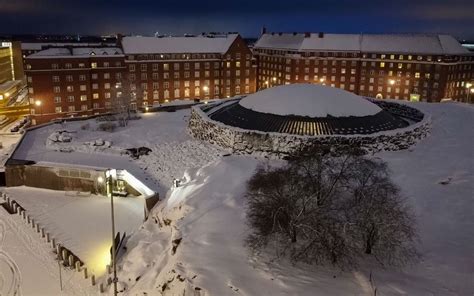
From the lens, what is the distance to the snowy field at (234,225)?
17.3 meters

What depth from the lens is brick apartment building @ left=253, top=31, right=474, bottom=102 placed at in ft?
276

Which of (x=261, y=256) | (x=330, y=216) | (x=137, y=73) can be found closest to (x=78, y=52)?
(x=137, y=73)

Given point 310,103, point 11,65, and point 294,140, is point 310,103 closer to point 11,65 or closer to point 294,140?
point 294,140

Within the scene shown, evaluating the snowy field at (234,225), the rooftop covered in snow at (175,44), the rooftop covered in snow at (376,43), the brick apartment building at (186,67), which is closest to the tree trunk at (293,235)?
the snowy field at (234,225)

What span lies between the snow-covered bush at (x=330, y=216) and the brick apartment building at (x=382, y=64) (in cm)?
7220

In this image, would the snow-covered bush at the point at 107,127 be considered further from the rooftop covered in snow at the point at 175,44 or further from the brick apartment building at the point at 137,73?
the rooftop covered in snow at the point at 175,44

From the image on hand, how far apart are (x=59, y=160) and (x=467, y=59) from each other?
267 feet

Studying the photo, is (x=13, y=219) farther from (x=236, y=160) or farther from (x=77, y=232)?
(x=236, y=160)

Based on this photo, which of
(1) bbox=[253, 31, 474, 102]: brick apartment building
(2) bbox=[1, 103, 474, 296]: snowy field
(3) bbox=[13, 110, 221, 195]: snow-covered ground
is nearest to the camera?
(2) bbox=[1, 103, 474, 296]: snowy field

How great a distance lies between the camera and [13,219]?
107 feet

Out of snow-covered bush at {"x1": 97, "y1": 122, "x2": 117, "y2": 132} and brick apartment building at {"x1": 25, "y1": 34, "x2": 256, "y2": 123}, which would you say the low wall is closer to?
snow-covered bush at {"x1": 97, "y1": 122, "x2": 117, "y2": 132}

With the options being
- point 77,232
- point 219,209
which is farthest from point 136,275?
point 77,232

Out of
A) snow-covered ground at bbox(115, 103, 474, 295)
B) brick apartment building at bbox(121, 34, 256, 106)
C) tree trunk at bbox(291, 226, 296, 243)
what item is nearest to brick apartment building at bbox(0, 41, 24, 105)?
brick apartment building at bbox(121, 34, 256, 106)

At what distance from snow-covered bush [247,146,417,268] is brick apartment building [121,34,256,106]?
63025 millimetres
